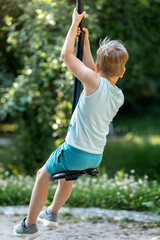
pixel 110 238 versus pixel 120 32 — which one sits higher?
pixel 120 32

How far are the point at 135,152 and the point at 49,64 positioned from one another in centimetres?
645

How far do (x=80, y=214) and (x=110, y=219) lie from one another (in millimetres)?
381

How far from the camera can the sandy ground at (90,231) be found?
3973 mm

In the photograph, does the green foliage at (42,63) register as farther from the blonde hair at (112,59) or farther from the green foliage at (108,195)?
the blonde hair at (112,59)

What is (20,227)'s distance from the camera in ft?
9.95

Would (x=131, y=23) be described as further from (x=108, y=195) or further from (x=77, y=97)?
(x=77, y=97)

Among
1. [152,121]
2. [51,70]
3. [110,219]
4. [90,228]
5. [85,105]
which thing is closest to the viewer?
[85,105]

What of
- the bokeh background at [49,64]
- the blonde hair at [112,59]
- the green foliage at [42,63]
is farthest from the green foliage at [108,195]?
the blonde hair at [112,59]

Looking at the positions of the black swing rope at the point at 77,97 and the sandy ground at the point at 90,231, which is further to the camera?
the sandy ground at the point at 90,231

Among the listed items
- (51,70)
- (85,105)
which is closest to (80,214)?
(51,70)

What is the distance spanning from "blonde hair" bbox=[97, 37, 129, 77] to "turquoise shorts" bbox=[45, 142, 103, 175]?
54cm

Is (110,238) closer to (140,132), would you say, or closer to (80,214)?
(80,214)

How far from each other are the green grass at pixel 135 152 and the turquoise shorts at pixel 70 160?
2.64 metres

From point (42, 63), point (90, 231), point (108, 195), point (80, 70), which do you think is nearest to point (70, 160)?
point (80, 70)
